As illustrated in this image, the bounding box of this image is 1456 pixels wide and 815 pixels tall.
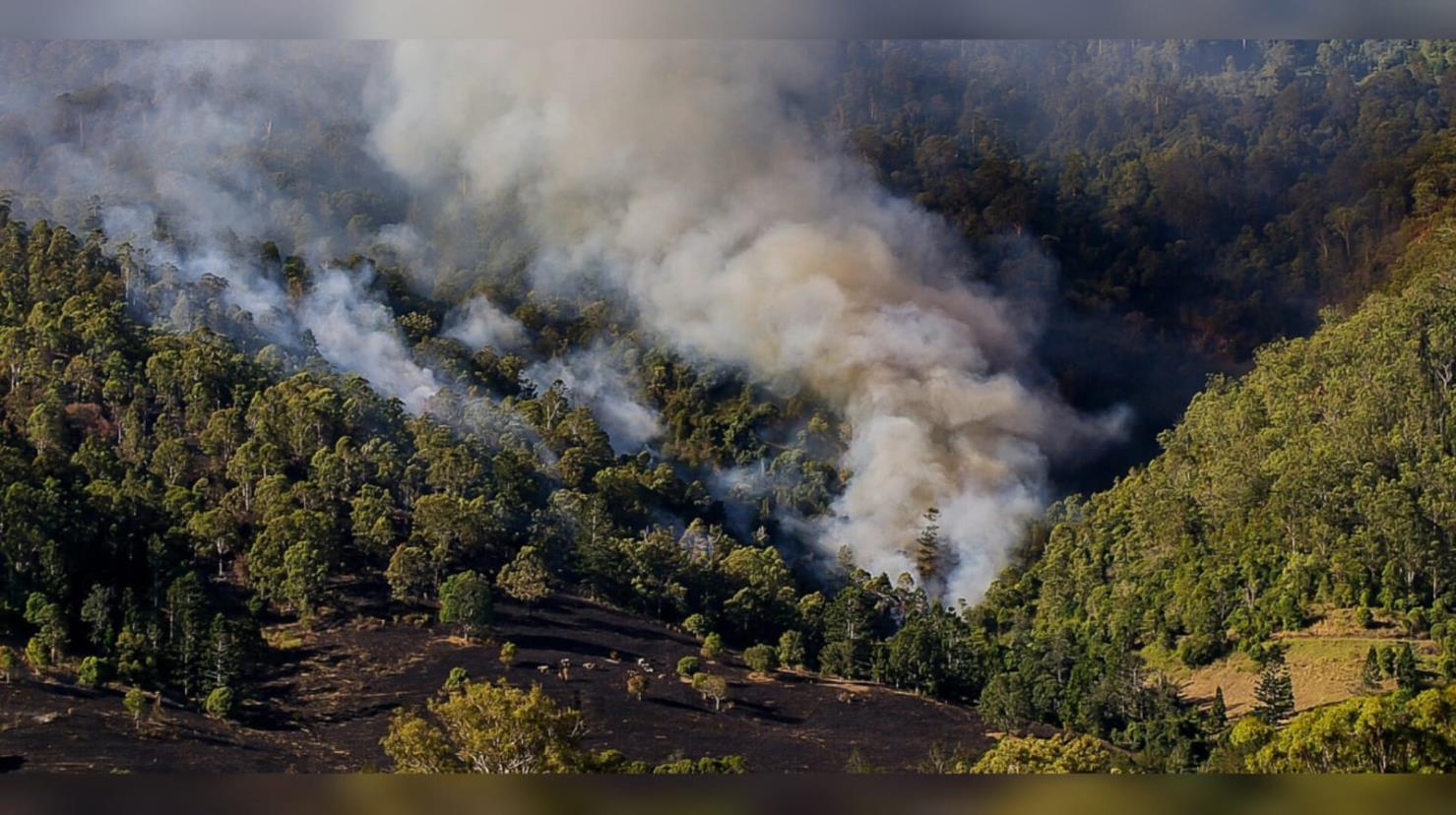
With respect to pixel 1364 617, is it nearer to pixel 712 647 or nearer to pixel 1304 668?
pixel 1304 668

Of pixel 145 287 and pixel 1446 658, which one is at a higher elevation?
pixel 145 287

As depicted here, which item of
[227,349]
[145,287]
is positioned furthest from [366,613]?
[145,287]

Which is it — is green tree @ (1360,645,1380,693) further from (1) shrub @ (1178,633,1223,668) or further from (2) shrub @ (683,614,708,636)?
(2) shrub @ (683,614,708,636)

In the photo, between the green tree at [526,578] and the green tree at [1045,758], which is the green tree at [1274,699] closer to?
the green tree at [1045,758]

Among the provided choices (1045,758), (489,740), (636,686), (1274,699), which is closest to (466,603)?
(489,740)

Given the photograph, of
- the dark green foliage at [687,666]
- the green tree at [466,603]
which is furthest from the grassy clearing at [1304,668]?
the green tree at [466,603]

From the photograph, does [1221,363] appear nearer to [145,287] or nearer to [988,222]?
[988,222]
